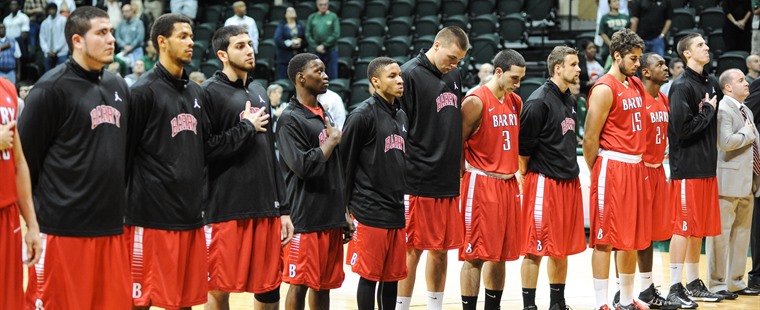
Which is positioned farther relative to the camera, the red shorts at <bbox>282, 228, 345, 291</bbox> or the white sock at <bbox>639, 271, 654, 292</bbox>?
the white sock at <bbox>639, 271, 654, 292</bbox>

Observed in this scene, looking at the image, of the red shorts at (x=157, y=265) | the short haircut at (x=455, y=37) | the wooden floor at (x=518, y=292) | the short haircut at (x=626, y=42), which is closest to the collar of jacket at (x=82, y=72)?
the red shorts at (x=157, y=265)

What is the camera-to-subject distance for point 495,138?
24.1 feet

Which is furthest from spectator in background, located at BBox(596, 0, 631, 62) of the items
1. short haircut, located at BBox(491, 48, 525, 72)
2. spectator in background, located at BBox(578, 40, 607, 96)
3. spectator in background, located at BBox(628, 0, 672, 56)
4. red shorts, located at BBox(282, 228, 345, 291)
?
red shorts, located at BBox(282, 228, 345, 291)

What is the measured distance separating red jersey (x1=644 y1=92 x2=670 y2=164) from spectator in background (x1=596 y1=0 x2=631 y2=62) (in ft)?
21.6

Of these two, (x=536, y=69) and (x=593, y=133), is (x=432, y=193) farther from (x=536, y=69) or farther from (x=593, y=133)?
(x=536, y=69)

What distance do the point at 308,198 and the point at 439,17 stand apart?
36.3 ft

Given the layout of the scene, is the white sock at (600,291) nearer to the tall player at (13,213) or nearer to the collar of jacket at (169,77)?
the collar of jacket at (169,77)

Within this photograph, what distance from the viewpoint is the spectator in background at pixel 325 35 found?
15836mm

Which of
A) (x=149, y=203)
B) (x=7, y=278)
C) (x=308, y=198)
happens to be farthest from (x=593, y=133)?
(x=7, y=278)

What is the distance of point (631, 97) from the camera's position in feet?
25.9

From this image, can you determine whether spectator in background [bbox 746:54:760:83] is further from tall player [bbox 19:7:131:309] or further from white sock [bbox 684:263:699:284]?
tall player [bbox 19:7:131:309]

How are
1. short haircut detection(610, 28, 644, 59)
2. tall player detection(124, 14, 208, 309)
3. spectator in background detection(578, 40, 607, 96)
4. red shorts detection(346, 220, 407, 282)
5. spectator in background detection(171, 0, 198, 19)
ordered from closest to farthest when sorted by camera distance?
tall player detection(124, 14, 208, 309)
red shorts detection(346, 220, 407, 282)
short haircut detection(610, 28, 644, 59)
spectator in background detection(578, 40, 607, 96)
spectator in background detection(171, 0, 198, 19)

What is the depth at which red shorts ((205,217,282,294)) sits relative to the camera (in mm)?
5926

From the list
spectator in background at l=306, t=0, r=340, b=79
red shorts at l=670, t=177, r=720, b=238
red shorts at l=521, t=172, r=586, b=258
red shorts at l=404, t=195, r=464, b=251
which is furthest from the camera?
spectator in background at l=306, t=0, r=340, b=79
